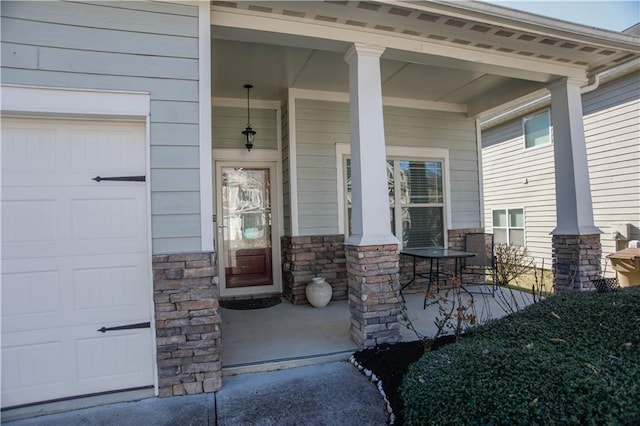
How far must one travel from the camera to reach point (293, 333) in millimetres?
3699

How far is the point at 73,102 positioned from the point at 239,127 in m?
2.85

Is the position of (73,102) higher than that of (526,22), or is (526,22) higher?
(526,22)

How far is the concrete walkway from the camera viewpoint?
7.54 ft

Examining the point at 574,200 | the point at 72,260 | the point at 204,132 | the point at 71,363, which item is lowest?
the point at 71,363

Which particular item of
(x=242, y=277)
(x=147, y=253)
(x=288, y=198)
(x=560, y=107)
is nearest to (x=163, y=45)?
(x=147, y=253)

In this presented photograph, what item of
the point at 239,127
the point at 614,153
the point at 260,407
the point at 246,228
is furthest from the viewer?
the point at 614,153

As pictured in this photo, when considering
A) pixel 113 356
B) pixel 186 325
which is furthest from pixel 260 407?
pixel 113 356

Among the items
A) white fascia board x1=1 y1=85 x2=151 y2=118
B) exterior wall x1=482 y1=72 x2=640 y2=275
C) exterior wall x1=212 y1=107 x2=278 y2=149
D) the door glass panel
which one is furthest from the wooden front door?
exterior wall x1=482 y1=72 x2=640 y2=275

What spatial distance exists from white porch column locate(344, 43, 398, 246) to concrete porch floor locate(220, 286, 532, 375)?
1028 mm

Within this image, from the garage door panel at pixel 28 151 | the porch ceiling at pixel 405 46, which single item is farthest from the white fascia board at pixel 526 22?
the garage door panel at pixel 28 151

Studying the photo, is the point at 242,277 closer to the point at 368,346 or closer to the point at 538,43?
the point at 368,346

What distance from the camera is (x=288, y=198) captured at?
16.9 ft

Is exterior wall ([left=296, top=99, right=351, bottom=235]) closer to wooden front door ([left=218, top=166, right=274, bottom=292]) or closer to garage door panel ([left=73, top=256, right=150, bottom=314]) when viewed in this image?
wooden front door ([left=218, top=166, right=274, bottom=292])

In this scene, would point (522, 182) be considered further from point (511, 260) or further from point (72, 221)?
point (72, 221)
